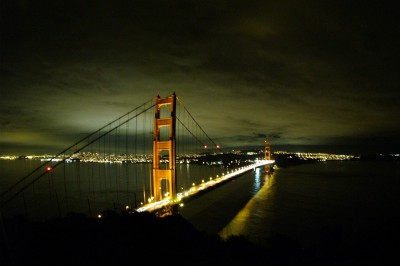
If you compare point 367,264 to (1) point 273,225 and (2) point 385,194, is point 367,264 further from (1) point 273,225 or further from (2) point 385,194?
(2) point 385,194

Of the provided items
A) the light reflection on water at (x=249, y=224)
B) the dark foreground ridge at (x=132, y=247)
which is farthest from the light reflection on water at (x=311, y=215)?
the dark foreground ridge at (x=132, y=247)

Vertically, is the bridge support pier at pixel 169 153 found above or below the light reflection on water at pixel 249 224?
above

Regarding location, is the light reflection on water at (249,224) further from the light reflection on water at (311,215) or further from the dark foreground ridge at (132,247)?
the dark foreground ridge at (132,247)

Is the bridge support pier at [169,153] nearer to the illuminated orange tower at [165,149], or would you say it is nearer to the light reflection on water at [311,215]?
the illuminated orange tower at [165,149]

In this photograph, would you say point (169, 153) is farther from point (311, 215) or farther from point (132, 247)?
point (311, 215)

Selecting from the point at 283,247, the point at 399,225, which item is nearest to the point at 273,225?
the point at 399,225

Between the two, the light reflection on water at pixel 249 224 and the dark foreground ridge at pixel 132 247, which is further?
the light reflection on water at pixel 249 224

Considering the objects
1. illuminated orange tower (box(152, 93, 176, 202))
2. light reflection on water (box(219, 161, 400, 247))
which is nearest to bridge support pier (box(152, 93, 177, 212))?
illuminated orange tower (box(152, 93, 176, 202))

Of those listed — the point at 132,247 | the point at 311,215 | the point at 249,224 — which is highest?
the point at 132,247

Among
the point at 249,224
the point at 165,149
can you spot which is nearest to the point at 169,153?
the point at 165,149
